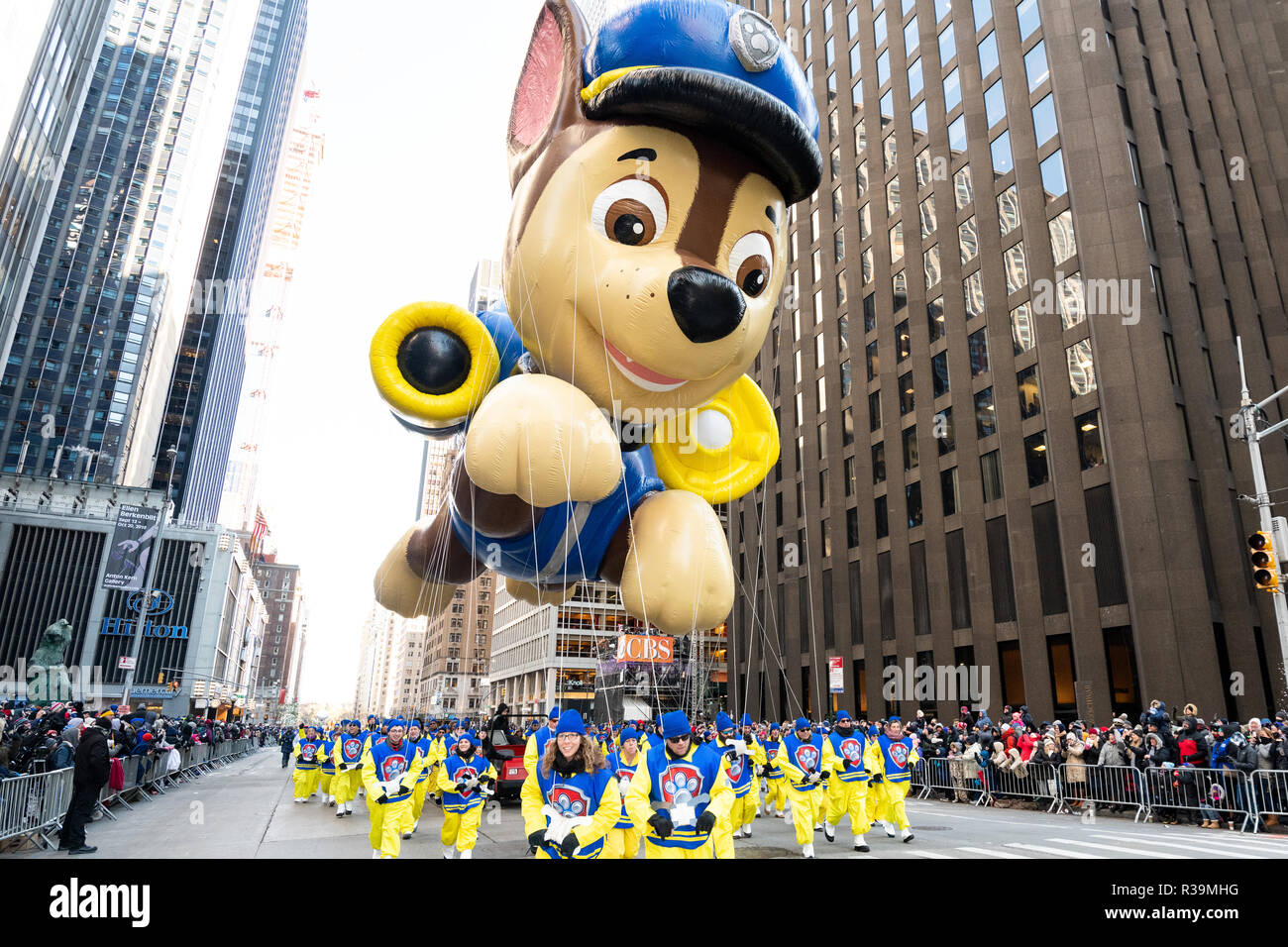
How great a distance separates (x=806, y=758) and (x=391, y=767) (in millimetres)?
4858

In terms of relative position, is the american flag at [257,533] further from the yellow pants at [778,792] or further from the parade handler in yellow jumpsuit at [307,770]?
the yellow pants at [778,792]

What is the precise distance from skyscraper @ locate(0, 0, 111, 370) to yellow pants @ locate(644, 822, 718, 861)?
36.9 meters

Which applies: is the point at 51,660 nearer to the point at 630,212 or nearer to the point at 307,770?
the point at 307,770

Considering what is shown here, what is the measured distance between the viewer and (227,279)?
10638cm

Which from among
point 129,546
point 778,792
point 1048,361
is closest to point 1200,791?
point 778,792

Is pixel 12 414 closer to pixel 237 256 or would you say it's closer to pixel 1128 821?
pixel 237 256

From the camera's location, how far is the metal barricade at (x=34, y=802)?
9398 millimetres

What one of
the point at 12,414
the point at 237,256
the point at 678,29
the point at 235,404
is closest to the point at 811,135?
the point at 678,29

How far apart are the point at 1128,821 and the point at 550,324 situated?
45.4 feet

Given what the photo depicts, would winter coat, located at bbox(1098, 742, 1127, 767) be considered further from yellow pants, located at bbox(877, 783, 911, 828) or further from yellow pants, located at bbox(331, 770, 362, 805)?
yellow pants, located at bbox(331, 770, 362, 805)

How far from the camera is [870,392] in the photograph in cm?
3447

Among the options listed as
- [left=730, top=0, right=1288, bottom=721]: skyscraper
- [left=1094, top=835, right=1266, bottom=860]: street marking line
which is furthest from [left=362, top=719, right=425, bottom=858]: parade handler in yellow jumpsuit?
[left=730, top=0, right=1288, bottom=721]: skyscraper

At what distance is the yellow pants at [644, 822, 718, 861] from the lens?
5262 mm

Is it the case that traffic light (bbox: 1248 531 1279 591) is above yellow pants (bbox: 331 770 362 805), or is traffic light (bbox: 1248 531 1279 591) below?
above
